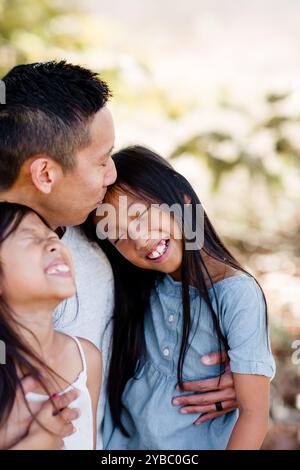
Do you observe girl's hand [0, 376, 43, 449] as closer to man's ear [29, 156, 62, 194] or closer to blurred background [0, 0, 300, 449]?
man's ear [29, 156, 62, 194]

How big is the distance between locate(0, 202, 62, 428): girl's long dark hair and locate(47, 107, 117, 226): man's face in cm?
22

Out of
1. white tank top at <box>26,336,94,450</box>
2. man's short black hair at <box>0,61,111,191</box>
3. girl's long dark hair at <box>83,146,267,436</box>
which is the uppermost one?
man's short black hair at <box>0,61,111,191</box>

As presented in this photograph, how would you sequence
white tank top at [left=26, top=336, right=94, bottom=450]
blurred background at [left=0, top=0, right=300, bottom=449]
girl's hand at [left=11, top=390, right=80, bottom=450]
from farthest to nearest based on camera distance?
1. blurred background at [left=0, top=0, right=300, bottom=449]
2. white tank top at [left=26, top=336, right=94, bottom=450]
3. girl's hand at [left=11, top=390, right=80, bottom=450]

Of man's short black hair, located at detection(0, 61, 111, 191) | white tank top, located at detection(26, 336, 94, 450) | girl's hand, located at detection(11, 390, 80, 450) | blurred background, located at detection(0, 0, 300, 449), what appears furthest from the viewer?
blurred background, located at detection(0, 0, 300, 449)

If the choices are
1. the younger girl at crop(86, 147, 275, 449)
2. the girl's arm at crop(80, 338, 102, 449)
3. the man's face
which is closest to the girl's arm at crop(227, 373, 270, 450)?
the younger girl at crop(86, 147, 275, 449)

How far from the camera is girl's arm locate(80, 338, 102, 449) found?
67.6 inches

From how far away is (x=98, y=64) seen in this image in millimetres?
4469

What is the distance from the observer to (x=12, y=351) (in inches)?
61.9

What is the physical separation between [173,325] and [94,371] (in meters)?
0.26

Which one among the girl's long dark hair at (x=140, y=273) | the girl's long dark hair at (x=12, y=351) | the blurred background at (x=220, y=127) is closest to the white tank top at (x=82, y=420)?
the girl's long dark hair at (x=12, y=351)

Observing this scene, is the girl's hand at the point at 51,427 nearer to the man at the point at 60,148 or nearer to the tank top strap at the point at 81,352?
the tank top strap at the point at 81,352

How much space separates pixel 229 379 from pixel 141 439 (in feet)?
0.94
